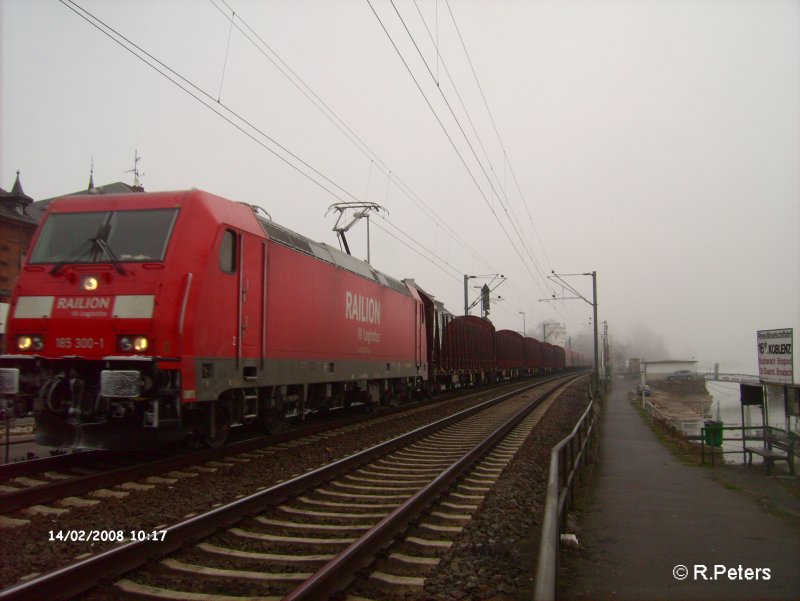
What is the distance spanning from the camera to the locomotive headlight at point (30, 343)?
7945mm

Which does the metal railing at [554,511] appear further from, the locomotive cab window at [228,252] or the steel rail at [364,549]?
the locomotive cab window at [228,252]

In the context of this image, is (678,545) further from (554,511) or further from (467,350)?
(467,350)

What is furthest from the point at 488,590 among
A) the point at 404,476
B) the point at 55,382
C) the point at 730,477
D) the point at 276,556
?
the point at 730,477

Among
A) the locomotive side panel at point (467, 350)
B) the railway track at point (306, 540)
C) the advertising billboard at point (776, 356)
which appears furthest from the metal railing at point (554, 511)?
the locomotive side panel at point (467, 350)

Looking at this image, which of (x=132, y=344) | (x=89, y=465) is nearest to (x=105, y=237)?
(x=132, y=344)

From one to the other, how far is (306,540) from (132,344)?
144 inches

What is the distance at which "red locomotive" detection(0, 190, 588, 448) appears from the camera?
24.6 ft

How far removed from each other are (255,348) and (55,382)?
2.81 m

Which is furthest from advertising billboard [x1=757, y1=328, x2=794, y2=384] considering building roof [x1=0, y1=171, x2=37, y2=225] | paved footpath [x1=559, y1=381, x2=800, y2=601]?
building roof [x1=0, y1=171, x2=37, y2=225]

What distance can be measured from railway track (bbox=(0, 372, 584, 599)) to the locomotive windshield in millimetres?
3655

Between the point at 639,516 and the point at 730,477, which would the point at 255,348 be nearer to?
the point at 639,516

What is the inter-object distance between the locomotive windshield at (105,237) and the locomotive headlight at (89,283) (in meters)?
0.25

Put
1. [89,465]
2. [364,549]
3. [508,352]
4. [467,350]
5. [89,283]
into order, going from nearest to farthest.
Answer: [364,549], [89,283], [89,465], [467,350], [508,352]

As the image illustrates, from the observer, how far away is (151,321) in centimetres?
747
